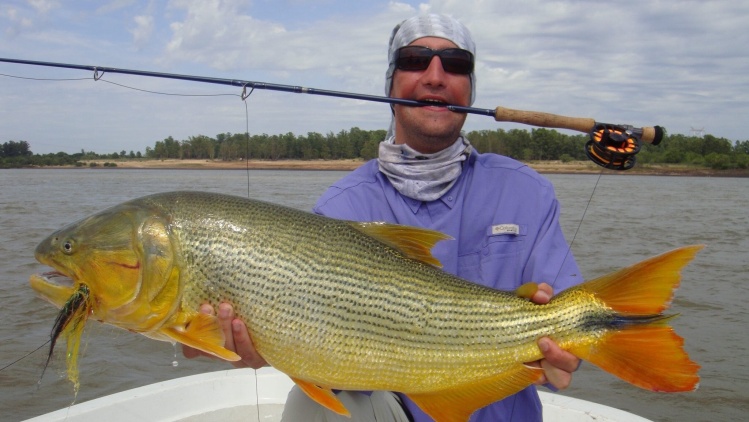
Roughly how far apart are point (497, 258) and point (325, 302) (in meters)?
1.21

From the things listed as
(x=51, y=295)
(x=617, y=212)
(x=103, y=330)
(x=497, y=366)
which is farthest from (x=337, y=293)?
(x=617, y=212)

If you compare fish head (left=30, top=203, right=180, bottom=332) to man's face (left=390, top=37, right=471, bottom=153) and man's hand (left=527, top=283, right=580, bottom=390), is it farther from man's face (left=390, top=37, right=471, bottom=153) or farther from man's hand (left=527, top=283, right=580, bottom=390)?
man's face (left=390, top=37, right=471, bottom=153)

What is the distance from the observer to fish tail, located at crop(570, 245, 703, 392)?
2.42m

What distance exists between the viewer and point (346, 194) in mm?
3775

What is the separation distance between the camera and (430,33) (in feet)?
12.9

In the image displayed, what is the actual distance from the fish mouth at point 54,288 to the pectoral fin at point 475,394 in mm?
1573

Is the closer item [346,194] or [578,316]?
[578,316]

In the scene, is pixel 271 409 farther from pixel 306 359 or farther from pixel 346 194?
pixel 306 359

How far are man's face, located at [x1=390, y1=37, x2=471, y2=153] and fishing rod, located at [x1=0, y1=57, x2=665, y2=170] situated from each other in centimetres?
6

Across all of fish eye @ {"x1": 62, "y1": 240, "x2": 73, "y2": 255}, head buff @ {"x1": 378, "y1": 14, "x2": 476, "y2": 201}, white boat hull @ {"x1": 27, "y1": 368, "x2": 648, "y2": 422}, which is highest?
head buff @ {"x1": 378, "y1": 14, "x2": 476, "y2": 201}

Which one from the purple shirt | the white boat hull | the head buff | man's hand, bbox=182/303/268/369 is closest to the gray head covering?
the head buff

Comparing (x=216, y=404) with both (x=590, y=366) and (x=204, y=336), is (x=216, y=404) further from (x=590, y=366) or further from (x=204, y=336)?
(x=590, y=366)

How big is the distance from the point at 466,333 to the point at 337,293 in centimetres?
60

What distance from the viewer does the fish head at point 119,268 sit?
2.60m
